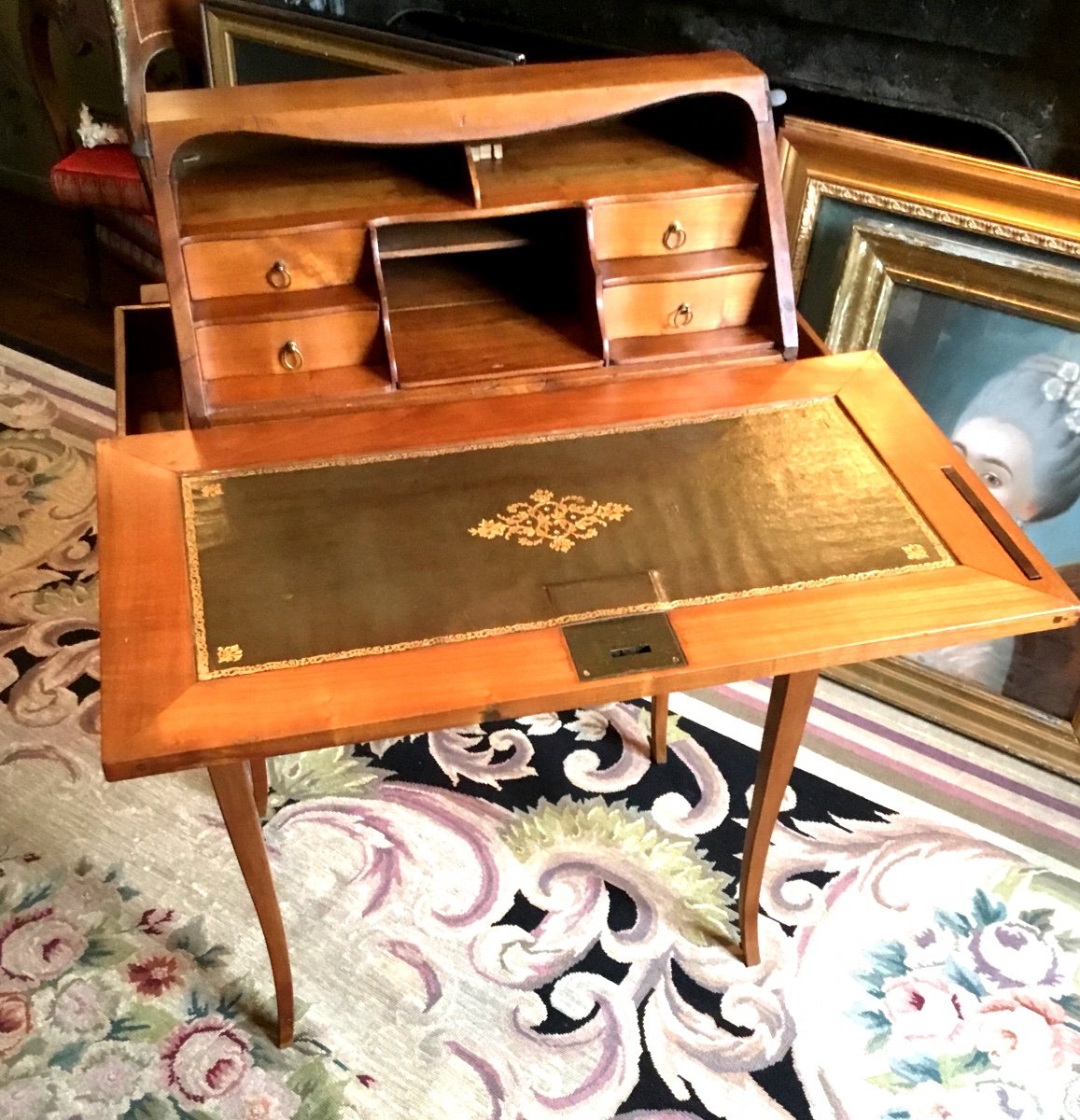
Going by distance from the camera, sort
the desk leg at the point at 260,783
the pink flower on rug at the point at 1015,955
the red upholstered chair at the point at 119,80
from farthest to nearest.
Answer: the red upholstered chair at the point at 119,80 → the desk leg at the point at 260,783 → the pink flower on rug at the point at 1015,955

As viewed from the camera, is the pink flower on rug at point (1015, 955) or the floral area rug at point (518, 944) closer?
the floral area rug at point (518, 944)

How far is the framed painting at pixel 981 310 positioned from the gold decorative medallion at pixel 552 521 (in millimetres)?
613

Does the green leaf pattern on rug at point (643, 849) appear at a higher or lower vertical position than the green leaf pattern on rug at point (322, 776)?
higher

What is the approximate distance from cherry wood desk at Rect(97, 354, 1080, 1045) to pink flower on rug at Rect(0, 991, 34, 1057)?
0.40 metres

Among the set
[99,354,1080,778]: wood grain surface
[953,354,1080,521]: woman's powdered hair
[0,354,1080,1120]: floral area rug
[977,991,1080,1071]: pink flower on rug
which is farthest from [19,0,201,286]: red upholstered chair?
[977,991,1080,1071]: pink flower on rug

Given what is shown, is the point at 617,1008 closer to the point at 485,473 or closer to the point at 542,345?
the point at 485,473

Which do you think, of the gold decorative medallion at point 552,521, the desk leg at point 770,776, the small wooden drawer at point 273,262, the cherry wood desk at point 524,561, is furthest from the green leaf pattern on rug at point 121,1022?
the small wooden drawer at point 273,262

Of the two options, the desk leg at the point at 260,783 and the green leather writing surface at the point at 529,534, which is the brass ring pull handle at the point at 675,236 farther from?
the desk leg at the point at 260,783

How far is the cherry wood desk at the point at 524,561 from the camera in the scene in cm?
Answer: 91

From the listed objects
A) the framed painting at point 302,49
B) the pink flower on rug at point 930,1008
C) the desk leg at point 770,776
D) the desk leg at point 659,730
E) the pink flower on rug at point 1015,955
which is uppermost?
the framed painting at point 302,49

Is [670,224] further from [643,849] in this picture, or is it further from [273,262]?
[643,849]

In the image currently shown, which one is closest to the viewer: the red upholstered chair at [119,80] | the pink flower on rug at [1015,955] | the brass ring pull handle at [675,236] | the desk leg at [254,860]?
the desk leg at [254,860]

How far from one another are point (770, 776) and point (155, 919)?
905mm

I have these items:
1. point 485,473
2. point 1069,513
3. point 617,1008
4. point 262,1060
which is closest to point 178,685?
point 485,473
